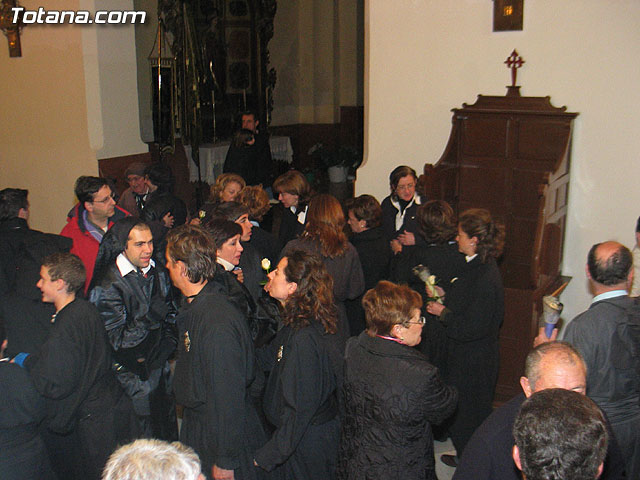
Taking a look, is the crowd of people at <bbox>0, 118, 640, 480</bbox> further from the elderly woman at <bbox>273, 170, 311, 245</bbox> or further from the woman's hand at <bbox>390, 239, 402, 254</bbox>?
the elderly woman at <bbox>273, 170, 311, 245</bbox>

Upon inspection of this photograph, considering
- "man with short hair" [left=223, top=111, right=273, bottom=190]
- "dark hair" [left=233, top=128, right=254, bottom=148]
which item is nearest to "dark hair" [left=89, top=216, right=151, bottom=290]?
"man with short hair" [left=223, top=111, right=273, bottom=190]

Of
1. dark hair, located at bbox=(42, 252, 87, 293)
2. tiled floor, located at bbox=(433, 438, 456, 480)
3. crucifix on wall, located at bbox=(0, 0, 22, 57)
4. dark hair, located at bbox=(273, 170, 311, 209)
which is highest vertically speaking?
crucifix on wall, located at bbox=(0, 0, 22, 57)

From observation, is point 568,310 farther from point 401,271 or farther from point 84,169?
point 84,169

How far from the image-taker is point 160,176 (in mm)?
5527

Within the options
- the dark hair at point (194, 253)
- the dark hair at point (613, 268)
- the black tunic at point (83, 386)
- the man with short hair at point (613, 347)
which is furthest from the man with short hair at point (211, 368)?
the dark hair at point (613, 268)

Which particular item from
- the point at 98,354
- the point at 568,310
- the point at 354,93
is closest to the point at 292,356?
the point at 98,354

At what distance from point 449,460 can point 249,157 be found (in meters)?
4.18

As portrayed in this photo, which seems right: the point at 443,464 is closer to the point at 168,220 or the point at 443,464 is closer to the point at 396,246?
the point at 396,246

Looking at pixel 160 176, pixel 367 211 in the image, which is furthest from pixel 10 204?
pixel 367 211

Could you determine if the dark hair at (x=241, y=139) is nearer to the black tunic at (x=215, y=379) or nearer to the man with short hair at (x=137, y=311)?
the man with short hair at (x=137, y=311)

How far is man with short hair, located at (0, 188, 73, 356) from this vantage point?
11.8 ft

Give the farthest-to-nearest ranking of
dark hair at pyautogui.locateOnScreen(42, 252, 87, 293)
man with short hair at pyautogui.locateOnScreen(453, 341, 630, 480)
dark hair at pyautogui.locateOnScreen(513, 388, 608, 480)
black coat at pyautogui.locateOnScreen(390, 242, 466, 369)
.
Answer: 1. black coat at pyautogui.locateOnScreen(390, 242, 466, 369)
2. dark hair at pyautogui.locateOnScreen(42, 252, 87, 293)
3. man with short hair at pyautogui.locateOnScreen(453, 341, 630, 480)
4. dark hair at pyautogui.locateOnScreen(513, 388, 608, 480)

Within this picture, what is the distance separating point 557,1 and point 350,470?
432 centimetres

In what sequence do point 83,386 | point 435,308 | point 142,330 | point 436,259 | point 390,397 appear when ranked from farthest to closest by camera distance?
point 436,259, point 435,308, point 142,330, point 83,386, point 390,397
